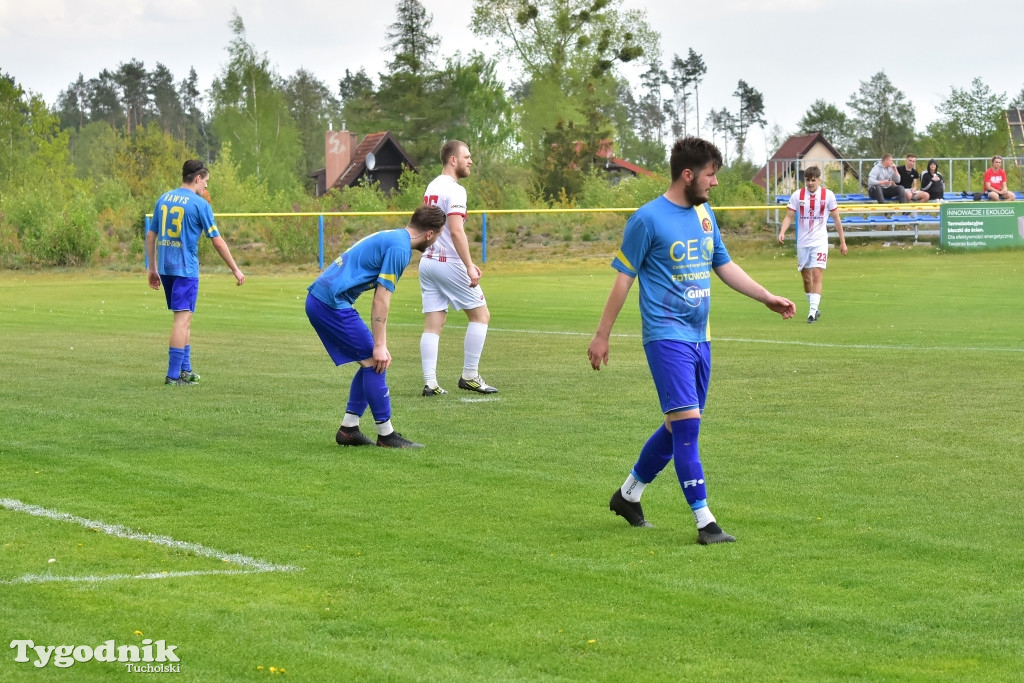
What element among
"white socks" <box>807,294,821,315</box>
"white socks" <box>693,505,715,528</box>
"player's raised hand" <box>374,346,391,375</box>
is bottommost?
"white socks" <box>693,505,715,528</box>

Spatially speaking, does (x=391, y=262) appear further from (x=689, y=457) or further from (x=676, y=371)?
(x=689, y=457)

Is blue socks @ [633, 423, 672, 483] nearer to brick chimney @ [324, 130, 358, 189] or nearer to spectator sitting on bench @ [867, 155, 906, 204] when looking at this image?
spectator sitting on bench @ [867, 155, 906, 204]

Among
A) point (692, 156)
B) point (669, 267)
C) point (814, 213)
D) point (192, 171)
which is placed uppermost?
point (192, 171)

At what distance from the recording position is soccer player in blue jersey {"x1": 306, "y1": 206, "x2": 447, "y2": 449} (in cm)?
909

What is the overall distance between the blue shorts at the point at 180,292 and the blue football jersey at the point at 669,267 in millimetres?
7381

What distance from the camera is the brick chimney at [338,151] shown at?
315 ft

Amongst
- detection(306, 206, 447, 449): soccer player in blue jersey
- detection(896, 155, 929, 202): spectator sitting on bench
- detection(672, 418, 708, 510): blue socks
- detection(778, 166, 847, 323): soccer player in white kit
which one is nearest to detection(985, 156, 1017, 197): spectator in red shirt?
detection(896, 155, 929, 202): spectator sitting on bench

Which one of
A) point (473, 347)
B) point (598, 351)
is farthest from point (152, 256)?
point (598, 351)

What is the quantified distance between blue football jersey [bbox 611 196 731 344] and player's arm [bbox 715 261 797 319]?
0.21 m

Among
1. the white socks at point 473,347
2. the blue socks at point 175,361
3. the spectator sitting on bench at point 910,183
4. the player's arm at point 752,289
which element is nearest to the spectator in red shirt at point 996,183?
the spectator sitting on bench at point 910,183

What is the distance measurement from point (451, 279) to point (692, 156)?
19.9ft

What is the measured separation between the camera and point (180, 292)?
13.2 meters

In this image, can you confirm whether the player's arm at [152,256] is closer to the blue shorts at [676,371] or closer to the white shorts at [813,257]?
the blue shorts at [676,371]

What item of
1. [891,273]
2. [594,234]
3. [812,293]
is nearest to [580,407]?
[812,293]
